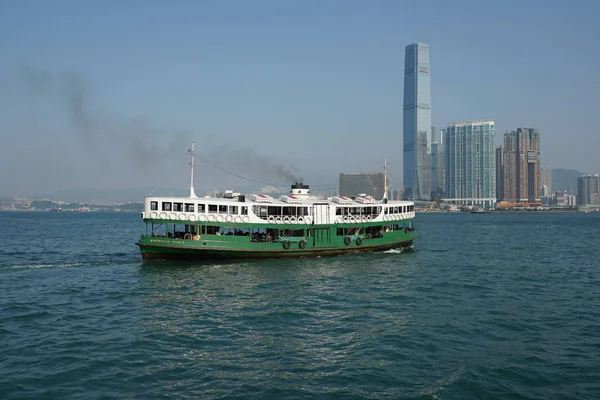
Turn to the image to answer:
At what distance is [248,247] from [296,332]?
1989 centimetres

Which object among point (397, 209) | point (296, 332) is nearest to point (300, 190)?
point (397, 209)

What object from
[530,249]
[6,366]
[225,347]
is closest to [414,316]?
[225,347]

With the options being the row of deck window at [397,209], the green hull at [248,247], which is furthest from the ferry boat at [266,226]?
the row of deck window at [397,209]

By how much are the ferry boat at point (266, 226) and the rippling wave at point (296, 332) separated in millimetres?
1978

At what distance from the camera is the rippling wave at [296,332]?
1470 centimetres

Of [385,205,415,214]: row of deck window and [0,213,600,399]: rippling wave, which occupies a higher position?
[385,205,415,214]: row of deck window

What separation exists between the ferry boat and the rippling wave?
1978 millimetres

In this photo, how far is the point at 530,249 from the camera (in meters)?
54.7

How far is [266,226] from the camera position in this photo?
41.0m

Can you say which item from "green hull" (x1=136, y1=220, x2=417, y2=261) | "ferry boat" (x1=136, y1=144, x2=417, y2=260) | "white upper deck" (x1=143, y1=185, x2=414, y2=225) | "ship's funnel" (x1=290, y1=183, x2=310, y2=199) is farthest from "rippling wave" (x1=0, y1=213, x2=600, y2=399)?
"ship's funnel" (x1=290, y1=183, x2=310, y2=199)

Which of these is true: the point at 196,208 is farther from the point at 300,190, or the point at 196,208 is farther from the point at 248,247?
the point at 300,190

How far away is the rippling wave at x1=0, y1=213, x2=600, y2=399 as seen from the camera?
14703 mm

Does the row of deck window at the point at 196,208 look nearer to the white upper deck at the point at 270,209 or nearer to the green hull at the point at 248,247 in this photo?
the white upper deck at the point at 270,209

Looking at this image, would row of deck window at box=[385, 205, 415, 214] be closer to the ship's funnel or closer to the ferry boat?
the ferry boat
